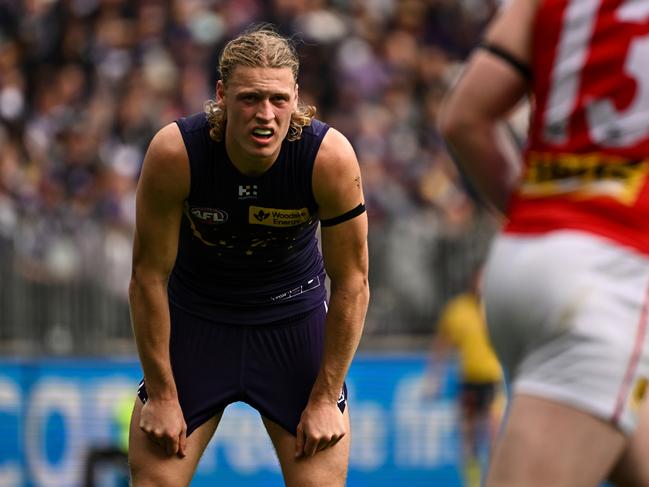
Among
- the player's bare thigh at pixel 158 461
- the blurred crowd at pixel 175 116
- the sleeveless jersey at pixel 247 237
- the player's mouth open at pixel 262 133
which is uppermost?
the player's mouth open at pixel 262 133

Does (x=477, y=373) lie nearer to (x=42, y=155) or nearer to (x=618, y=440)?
(x=42, y=155)

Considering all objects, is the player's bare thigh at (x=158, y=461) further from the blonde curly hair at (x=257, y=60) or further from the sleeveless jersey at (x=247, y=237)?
the blonde curly hair at (x=257, y=60)

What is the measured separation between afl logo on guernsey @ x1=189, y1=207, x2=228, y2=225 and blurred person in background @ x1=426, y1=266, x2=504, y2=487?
7860 mm

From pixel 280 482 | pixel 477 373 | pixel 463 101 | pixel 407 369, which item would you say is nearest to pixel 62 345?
pixel 280 482

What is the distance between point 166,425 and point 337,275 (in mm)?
917

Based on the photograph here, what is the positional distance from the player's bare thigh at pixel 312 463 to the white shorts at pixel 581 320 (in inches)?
97.1

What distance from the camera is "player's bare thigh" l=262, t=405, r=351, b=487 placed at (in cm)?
567

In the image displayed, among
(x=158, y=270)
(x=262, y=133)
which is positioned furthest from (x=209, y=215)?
(x=262, y=133)

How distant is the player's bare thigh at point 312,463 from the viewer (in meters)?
5.67

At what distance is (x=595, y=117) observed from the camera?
3.29 metres

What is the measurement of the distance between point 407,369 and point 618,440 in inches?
383

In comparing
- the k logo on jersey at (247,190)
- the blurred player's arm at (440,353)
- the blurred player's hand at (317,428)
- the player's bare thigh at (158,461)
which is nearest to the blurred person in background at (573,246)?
the k logo on jersey at (247,190)

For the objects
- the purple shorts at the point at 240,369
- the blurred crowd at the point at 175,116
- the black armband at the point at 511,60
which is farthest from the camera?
the blurred crowd at the point at 175,116

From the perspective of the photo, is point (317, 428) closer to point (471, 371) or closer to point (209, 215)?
point (209, 215)
